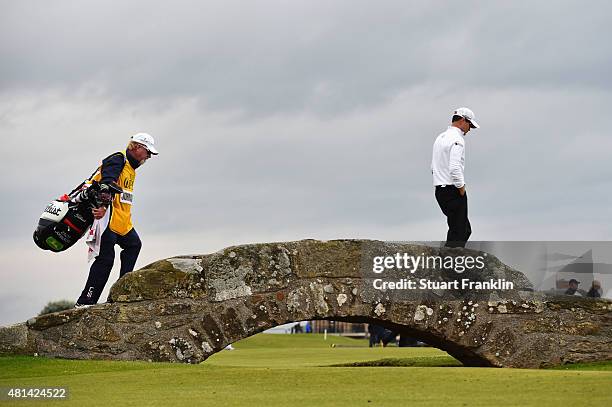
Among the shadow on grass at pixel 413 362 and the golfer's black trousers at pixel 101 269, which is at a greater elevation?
the golfer's black trousers at pixel 101 269

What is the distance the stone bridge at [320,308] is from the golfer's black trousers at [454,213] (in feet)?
0.80

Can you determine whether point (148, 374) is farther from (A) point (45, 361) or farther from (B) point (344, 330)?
(B) point (344, 330)

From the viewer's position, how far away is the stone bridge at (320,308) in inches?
445

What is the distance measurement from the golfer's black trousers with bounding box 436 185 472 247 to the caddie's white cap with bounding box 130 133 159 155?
3.42 meters

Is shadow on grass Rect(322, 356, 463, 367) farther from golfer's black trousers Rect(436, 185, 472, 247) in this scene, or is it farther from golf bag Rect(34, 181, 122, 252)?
golf bag Rect(34, 181, 122, 252)

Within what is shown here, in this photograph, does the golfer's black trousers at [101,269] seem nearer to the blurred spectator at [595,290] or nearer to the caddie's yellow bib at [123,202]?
the caddie's yellow bib at [123,202]

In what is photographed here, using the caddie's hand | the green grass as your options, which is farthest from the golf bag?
the green grass

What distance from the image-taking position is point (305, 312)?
11578 mm

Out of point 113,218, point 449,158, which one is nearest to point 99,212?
point 113,218

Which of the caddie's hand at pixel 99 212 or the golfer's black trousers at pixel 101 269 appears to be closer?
the caddie's hand at pixel 99 212

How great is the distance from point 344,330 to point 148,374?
36408mm

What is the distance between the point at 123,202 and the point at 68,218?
658 millimetres

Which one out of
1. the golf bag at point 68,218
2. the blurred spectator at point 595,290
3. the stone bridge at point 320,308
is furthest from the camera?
the blurred spectator at point 595,290

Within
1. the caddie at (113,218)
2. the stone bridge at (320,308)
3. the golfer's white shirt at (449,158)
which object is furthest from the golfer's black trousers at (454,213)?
the caddie at (113,218)
